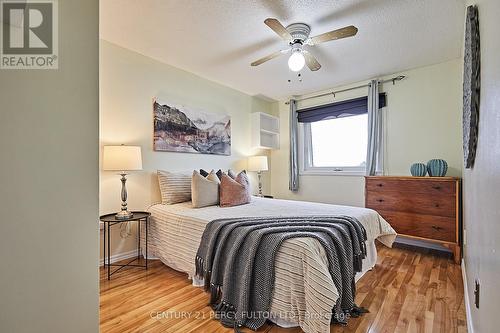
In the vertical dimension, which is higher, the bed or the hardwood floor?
the bed

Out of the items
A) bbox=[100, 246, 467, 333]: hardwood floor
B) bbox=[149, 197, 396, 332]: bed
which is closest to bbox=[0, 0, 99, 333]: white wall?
bbox=[100, 246, 467, 333]: hardwood floor

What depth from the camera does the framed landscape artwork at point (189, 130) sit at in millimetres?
3074

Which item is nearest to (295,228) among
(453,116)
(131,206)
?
(131,206)

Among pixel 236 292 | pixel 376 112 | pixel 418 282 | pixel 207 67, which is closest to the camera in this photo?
pixel 236 292

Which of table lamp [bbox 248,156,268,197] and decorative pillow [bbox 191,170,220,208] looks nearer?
decorative pillow [bbox 191,170,220,208]

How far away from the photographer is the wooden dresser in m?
2.67

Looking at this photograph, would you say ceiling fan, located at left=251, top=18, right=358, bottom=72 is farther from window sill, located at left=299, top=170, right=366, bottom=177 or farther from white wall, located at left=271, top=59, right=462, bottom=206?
window sill, located at left=299, top=170, right=366, bottom=177

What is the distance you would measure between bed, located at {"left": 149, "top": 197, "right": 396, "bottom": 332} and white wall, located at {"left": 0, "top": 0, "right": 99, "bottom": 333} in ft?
3.40

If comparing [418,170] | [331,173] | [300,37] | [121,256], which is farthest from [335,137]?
[121,256]

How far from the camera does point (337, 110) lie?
156 inches

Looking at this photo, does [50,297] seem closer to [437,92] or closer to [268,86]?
A: [268,86]

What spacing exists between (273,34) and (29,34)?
2098 mm

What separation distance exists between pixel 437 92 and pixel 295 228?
2.91 metres

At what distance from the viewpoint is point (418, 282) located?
2227 millimetres
